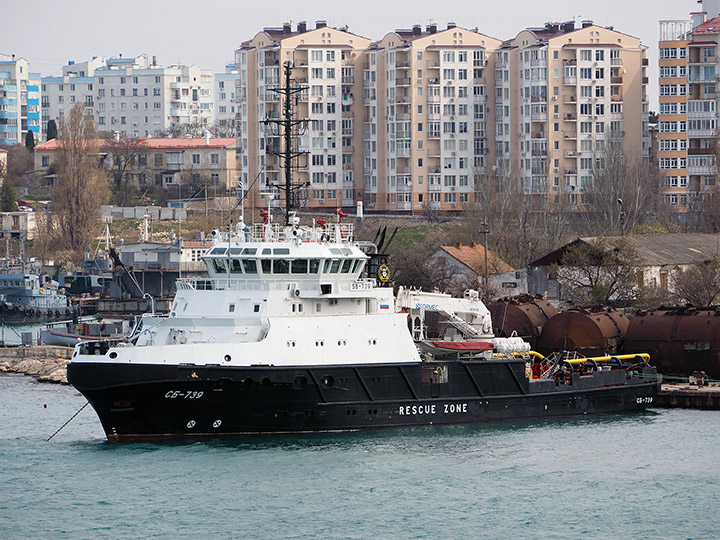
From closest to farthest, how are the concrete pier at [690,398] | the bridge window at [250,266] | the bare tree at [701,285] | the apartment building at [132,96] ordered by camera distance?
the bridge window at [250,266] → the concrete pier at [690,398] → the bare tree at [701,285] → the apartment building at [132,96]

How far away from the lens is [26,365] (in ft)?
188

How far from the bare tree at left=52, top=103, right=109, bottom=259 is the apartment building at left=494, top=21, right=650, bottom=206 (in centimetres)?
3238

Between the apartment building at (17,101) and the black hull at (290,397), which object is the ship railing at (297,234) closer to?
the black hull at (290,397)

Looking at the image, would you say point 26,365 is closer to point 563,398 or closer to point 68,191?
point 563,398

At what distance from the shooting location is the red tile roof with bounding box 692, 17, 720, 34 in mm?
97688

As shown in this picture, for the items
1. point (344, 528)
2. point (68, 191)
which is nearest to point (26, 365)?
point (344, 528)

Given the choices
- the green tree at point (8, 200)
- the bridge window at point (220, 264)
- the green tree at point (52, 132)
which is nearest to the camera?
the bridge window at point (220, 264)

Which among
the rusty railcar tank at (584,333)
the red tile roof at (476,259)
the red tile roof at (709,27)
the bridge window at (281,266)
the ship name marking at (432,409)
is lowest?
the ship name marking at (432,409)

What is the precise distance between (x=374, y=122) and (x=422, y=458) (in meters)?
75.7

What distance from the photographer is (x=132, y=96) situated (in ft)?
534

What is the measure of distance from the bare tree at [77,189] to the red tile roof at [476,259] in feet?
116

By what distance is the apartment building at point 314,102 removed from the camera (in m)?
105

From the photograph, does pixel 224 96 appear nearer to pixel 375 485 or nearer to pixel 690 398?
pixel 690 398

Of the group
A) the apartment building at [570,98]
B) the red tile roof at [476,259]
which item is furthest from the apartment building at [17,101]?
the red tile roof at [476,259]
